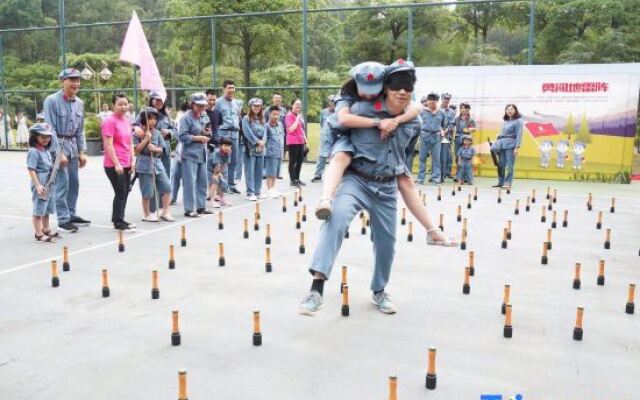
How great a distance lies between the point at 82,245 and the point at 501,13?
2796 centimetres

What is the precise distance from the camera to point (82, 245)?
8.77 metres

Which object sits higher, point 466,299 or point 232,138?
point 232,138

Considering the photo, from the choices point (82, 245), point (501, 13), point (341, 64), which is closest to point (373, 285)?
point (82, 245)

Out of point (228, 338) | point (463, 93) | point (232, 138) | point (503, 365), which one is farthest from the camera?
point (463, 93)

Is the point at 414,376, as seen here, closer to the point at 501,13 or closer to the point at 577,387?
the point at 577,387

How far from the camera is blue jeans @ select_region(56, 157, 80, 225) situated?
9.46 meters

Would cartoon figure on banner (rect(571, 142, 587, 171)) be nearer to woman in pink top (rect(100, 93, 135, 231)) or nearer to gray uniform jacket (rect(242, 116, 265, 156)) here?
gray uniform jacket (rect(242, 116, 265, 156))

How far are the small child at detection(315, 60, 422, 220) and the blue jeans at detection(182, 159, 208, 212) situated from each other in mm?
5582

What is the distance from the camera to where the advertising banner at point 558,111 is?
53.4 feet

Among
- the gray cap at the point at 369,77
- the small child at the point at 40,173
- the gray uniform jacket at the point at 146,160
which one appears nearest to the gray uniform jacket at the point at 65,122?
the small child at the point at 40,173

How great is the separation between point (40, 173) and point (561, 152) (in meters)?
13.2

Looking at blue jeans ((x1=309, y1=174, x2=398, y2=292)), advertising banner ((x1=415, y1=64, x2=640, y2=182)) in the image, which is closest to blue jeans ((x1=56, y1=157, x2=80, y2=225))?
blue jeans ((x1=309, y1=174, x2=398, y2=292))

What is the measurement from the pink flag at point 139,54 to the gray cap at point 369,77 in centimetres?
503

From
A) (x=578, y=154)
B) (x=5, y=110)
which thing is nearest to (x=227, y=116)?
(x=578, y=154)
